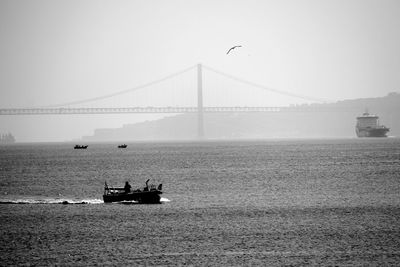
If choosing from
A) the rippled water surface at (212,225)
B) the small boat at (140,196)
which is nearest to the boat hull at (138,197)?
the small boat at (140,196)

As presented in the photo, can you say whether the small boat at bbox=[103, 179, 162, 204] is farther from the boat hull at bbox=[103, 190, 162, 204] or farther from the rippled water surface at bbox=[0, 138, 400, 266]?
the rippled water surface at bbox=[0, 138, 400, 266]

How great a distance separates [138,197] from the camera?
1909 inches

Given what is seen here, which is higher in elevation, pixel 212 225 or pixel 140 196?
pixel 140 196

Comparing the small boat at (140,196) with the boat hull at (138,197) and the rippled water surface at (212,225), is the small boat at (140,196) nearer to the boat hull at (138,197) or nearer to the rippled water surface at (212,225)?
the boat hull at (138,197)

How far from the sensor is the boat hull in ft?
158

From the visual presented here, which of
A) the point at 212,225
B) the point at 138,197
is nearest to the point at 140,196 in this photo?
the point at 138,197

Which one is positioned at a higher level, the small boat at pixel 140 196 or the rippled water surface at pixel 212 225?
the small boat at pixel 140 196

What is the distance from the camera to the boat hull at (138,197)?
4803cm

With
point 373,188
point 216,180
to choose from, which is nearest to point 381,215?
point 373,188

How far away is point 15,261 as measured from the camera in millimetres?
28750

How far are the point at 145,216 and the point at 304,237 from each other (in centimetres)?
1100

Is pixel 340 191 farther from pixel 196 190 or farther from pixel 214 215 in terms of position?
pixel 214 215

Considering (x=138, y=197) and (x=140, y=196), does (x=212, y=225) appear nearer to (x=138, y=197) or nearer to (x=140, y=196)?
(x=140, y=196)

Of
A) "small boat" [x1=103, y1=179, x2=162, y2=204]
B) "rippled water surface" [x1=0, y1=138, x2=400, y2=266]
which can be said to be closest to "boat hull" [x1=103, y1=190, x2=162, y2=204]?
"small boat" [x1=103, y1=179, x2=162, y2=204]
